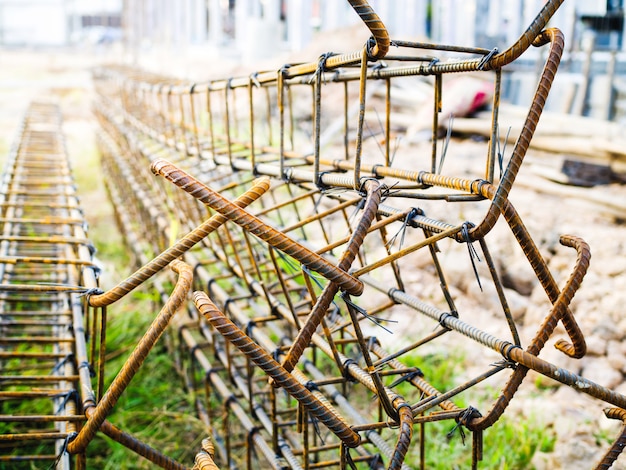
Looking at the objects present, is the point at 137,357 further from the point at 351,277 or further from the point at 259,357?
the point at 351,277

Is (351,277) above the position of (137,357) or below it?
above

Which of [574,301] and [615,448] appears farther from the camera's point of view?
[574,301]

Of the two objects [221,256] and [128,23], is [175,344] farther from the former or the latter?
[128,23]

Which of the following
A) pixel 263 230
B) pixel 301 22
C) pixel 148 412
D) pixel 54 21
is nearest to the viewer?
pixel 263 230

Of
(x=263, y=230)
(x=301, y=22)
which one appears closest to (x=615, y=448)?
(x=263, y=230)

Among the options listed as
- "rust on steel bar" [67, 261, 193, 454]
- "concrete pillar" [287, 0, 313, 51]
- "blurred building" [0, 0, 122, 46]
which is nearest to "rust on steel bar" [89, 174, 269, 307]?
"rust on steel bar" [67, 261, 193, 454]

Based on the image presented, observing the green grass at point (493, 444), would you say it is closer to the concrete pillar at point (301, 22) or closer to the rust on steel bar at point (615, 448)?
the rust on steel bar at point (615, 448)

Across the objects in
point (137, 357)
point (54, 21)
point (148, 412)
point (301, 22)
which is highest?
point (54, 21)

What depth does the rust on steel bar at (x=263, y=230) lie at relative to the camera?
116cm

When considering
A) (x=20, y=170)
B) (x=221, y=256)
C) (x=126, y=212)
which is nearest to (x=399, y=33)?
(x=126, y=212)

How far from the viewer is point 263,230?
117 centimetres

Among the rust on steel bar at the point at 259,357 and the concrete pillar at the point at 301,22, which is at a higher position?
the concrete pillar at the point at 301,22

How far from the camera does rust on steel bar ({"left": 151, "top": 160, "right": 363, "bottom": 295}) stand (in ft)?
3.82

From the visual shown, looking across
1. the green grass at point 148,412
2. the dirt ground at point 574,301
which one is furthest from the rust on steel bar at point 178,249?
the dirt ground at point 574,301
